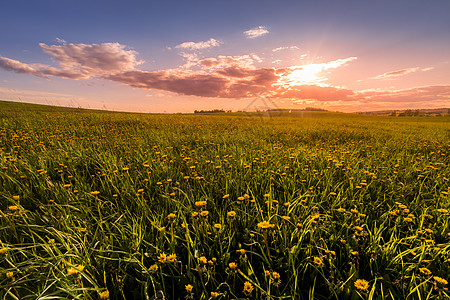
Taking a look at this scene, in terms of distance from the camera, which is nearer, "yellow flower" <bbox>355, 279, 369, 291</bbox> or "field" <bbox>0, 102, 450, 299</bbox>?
"yellow flower" <bbox>355, 279, 369, 291</bbox>

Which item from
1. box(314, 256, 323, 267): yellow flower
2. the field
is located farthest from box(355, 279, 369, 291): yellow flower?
box(314, 256, 323, 267): yellow flower

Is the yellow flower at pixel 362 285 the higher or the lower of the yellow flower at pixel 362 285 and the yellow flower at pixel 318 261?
the lower

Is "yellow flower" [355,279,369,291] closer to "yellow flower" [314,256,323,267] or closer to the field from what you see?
the field

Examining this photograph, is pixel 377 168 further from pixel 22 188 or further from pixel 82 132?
pixel 82 132

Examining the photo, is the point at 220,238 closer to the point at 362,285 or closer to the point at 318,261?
the point at 318,261

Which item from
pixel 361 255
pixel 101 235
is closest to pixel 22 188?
pixel 101 235

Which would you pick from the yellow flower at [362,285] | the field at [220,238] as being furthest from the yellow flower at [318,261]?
the yellow flower at [362,285]

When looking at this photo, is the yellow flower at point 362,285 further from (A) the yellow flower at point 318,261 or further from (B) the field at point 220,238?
(A) the yellow flower at point 318,261

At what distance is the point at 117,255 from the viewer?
1743mm

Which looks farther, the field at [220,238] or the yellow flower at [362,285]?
the field at [220,238]

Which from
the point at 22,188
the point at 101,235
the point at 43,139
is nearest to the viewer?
the point at 101,235

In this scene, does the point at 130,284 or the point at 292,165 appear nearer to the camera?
the point at 130,284

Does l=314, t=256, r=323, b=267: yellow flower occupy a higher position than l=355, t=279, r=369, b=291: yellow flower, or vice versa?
l=314, t=256, r=323, b=267: yellow flower

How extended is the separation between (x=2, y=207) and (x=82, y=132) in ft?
17.7
